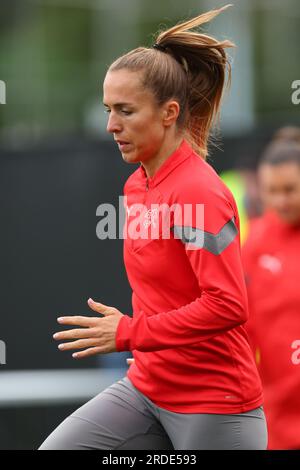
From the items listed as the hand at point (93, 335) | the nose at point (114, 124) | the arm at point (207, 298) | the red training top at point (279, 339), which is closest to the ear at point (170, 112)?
the nose at point (114, 124)

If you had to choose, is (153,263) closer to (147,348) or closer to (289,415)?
(147,348)

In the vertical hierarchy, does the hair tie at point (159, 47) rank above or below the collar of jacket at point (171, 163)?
above

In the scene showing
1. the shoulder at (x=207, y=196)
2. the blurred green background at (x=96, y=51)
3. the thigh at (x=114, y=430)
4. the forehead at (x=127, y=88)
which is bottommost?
the thigh at (x=114, y=430)

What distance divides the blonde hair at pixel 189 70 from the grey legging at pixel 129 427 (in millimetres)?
923

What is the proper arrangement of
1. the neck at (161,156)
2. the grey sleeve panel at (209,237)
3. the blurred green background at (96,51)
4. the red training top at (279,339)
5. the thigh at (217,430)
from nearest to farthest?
the grey sleeve panel at (209,237) → the thigh at (217,430) → the neck at (161,156) → the red training top at (279,339) → the blurred green background at (96,51)

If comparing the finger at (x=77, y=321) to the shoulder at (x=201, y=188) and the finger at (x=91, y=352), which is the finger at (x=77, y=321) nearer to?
the finger at (x=91, y=352)

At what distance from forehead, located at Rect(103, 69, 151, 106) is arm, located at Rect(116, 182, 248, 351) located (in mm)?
423

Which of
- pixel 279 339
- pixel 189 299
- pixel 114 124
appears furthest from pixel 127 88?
pixel 279 339

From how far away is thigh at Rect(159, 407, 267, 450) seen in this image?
11.6 ft

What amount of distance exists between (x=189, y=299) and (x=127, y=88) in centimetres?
74

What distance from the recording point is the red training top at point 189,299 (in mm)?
3334

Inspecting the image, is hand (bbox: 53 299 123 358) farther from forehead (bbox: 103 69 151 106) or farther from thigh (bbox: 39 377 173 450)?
forehead (bbox: 103 69 151 106)

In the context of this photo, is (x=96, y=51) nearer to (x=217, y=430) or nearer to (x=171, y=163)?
(x=171, y=163)

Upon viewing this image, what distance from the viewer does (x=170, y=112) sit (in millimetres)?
3635
